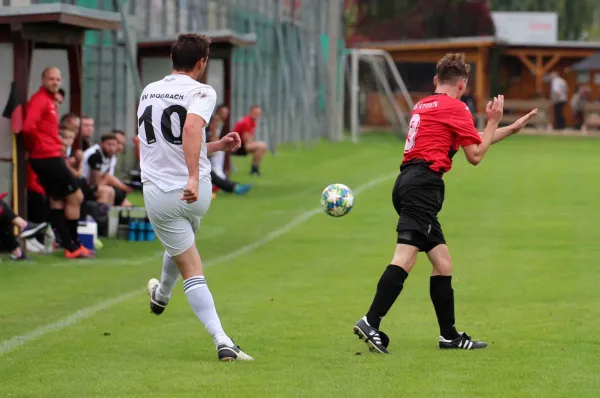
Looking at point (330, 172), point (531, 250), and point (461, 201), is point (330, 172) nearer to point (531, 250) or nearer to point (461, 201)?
point (461, 201)

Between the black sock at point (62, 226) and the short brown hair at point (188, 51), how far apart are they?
705 centimetres

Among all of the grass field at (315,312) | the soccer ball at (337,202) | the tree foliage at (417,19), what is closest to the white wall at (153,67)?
the grass field at (315,312)

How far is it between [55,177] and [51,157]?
220 mm

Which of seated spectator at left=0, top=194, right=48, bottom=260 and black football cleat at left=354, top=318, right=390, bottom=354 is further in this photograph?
seated spectator at left=0, top=194, right=48, bottom=260

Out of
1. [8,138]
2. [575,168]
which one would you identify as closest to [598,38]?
[575,168]

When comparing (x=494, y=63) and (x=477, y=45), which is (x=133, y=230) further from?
(x=494, y=63)

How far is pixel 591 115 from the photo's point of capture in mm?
53125

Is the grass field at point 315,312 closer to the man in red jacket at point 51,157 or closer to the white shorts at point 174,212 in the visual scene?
the man in red jacket at point 51,157

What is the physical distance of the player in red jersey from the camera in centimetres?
855

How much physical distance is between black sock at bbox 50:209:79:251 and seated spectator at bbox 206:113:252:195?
25.1 ft

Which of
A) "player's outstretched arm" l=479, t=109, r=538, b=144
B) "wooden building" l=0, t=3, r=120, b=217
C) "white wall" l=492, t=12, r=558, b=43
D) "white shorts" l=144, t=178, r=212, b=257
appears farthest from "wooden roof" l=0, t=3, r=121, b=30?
"white wall" l=492, t=12, r=558, b=43

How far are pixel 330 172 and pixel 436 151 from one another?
21.4 meters

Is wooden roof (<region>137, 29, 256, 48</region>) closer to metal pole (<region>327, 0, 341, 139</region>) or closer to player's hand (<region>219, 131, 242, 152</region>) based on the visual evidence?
player's hand (<region>219, 131, 242, 152</region>)

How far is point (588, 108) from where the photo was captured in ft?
174
